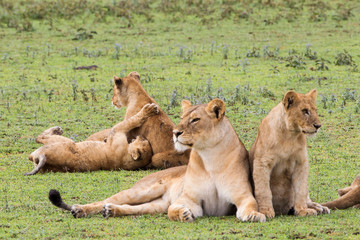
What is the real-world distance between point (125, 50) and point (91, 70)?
79.1 inches

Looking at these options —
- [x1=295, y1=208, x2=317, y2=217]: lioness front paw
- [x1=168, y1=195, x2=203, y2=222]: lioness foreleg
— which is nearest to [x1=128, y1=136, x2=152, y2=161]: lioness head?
[x1=168, y1=195, x2=203, y2=222]: lioness foreleg

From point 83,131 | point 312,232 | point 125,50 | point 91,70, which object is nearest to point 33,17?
point 125,50

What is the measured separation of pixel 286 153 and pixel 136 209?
1482 mm

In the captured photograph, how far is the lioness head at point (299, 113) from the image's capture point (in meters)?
6.04

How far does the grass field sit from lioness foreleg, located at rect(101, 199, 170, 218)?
10cm

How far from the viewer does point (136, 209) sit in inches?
263

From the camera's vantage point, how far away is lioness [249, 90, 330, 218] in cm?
613

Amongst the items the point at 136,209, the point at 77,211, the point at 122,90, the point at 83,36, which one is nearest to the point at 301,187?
the point at 136,209

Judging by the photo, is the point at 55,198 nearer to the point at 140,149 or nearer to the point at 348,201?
the point at 348,201

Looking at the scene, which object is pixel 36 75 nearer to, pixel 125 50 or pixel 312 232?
pixel 125 50

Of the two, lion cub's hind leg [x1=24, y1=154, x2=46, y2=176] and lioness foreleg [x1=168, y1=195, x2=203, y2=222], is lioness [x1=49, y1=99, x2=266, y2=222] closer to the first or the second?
lioness foreleg [x1=168, y1=195, x2=203, y2=222]

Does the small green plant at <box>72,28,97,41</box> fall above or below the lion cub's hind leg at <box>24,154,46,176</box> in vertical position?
below

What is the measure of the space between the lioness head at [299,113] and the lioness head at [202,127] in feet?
1.88

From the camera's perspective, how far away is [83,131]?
36.9ft
